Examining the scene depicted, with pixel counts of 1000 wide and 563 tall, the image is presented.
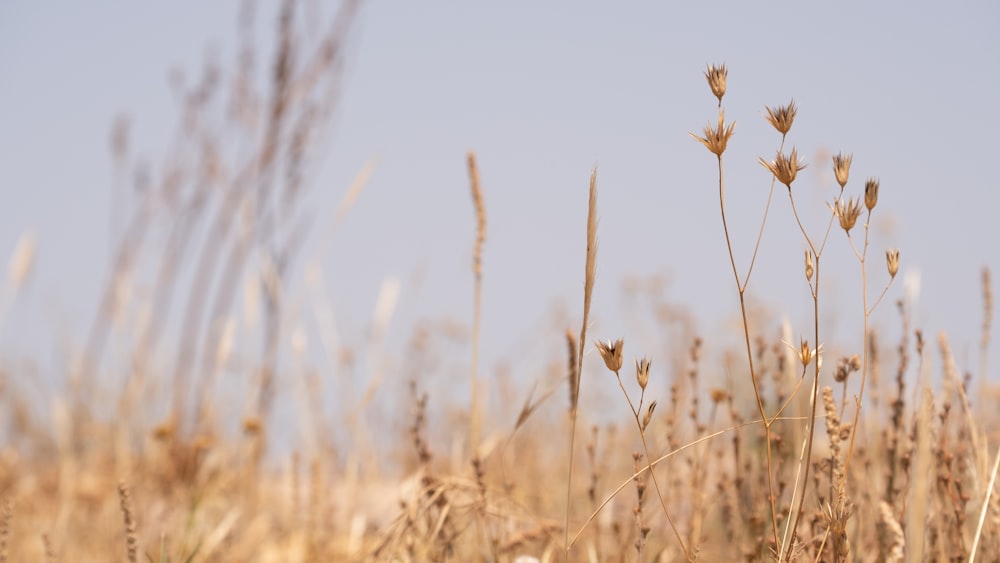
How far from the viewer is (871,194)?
971mm

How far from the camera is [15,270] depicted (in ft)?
12.1

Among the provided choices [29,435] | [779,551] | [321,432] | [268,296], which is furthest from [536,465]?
[29,435]

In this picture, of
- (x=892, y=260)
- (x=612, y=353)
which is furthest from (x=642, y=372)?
(x=892, y=260)

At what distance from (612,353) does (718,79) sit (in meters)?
0.32

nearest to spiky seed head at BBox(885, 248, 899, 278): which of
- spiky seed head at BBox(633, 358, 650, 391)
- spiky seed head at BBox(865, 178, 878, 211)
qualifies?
spiky seed head at BBox(865, 178, 878, 211)

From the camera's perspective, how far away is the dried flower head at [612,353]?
939mm

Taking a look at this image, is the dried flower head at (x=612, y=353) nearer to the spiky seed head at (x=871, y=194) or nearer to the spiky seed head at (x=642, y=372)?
the spiky seed head at (x=642, y=372)

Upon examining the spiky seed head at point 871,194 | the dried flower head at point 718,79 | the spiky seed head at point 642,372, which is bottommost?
the spiky seed head at point 642,372

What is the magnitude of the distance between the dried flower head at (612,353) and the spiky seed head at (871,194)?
31cm

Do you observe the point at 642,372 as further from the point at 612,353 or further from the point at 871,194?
the point at 871,194

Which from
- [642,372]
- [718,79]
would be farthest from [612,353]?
[718,79]

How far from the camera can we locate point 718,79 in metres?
0.98

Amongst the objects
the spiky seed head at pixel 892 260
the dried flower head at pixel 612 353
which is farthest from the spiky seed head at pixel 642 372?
the spiky seed head at pixel 892 260

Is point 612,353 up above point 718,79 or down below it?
below
